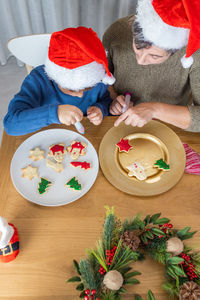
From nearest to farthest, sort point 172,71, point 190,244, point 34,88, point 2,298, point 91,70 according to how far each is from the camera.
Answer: point 2,298 < point 190,244 < point 91,70 < point 34,88 < point 172,71

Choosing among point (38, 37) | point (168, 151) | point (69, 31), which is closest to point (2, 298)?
point (168, 151)

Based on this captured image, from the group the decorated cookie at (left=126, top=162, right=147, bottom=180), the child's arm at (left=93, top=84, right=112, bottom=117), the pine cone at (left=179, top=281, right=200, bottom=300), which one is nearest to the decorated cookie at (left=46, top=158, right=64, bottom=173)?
the decorated cookie at (left=126, top=162, right=147, bottom=180)

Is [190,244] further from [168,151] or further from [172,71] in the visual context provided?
[172,71]

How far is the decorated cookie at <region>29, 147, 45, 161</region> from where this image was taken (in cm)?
83

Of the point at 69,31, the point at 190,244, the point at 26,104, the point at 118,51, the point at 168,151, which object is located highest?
the point at 69,31

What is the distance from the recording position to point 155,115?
3.10 feet

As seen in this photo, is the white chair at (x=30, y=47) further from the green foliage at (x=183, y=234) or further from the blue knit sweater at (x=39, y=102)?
the green foliage at (x=183, y=234)

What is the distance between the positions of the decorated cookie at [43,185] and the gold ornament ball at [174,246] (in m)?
0.40

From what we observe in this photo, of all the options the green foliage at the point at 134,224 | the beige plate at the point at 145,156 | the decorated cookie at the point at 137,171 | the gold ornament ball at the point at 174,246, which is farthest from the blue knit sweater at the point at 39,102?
the gold ornament ball at the point at 174,246

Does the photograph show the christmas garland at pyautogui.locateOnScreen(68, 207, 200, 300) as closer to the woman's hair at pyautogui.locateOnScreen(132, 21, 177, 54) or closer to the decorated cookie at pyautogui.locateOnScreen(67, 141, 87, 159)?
the decorated cookie at pyautogui.locateOnScreen(67, 141, 87, 159)

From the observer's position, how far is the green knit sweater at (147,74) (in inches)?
41.0

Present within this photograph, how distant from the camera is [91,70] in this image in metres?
0.84

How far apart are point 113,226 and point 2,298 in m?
0.34

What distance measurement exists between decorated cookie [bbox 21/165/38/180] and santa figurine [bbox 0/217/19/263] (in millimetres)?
178
